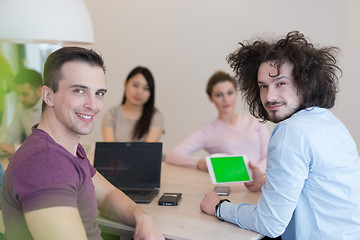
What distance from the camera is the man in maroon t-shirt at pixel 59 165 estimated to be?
2.89 feet

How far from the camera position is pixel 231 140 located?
2.67 metres

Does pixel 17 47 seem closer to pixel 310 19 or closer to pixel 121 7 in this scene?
pixel 310 19

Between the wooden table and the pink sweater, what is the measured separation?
0.57m

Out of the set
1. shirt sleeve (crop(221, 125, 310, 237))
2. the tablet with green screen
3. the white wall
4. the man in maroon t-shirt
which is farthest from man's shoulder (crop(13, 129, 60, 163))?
the white wall

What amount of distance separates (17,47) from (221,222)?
122 centimetres

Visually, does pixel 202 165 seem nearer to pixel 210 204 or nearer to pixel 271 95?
pixel 210 204

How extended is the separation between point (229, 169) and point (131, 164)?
0.47 metres

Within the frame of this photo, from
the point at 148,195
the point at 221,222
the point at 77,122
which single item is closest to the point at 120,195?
the point at 148,195

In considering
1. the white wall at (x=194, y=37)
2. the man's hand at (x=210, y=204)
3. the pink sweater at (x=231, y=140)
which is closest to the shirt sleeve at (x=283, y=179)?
the man's hand at (x=210, y=204)

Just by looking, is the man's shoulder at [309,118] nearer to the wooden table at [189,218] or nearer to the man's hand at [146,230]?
the wooden table at [189,218]

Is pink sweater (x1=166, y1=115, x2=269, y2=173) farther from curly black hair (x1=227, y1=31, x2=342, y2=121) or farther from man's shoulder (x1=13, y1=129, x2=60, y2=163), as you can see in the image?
man's shoulder (x1=13, y1=129, x2=60, y2=163)

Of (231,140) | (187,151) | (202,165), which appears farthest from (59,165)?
(231,140)

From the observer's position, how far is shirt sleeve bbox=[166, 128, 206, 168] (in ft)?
8.04

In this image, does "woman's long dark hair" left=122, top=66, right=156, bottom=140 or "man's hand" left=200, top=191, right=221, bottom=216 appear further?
"woman's long dark hair" left=122, top=66, right=156, bottom=140
